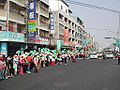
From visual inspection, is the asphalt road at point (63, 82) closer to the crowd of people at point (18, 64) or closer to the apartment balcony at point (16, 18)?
the crowd of people at point (18, 64)

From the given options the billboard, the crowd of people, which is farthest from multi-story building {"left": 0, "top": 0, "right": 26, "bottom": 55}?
the crowd of people

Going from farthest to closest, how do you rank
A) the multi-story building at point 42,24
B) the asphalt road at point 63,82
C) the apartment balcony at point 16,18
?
the multi-story building at point 42,24 → the apartment balcony at point 16,18 → the asphalt road at point 63,82

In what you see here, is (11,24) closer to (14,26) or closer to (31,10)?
(14,26)

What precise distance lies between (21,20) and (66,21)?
29.2m

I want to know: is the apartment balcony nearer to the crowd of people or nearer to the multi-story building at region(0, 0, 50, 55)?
the multi-story building at region(0, 0, 50, 55)

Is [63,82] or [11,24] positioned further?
[11,24]

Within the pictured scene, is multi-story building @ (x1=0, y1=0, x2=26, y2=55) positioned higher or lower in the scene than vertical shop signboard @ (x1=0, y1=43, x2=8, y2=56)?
higher

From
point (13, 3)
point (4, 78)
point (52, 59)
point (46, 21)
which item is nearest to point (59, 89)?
point (4, 78)

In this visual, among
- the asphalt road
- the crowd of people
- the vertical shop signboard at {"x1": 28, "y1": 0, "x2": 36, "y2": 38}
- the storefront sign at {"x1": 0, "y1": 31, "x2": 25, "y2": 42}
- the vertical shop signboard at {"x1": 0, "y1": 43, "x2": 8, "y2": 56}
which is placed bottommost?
the asphalt road

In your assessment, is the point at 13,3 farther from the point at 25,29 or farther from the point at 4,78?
the point at 4,78

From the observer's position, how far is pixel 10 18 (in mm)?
25859

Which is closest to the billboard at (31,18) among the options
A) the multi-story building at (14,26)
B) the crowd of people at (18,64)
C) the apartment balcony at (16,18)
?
the multi-story building at (14,26)

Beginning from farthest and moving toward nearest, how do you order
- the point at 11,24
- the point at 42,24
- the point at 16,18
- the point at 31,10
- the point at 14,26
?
the point at 42,24 < the point at 31,10 < the point at 16,18 < the point at 14,26 < the point at 11,24

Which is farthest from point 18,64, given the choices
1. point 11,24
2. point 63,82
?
point 11,24
